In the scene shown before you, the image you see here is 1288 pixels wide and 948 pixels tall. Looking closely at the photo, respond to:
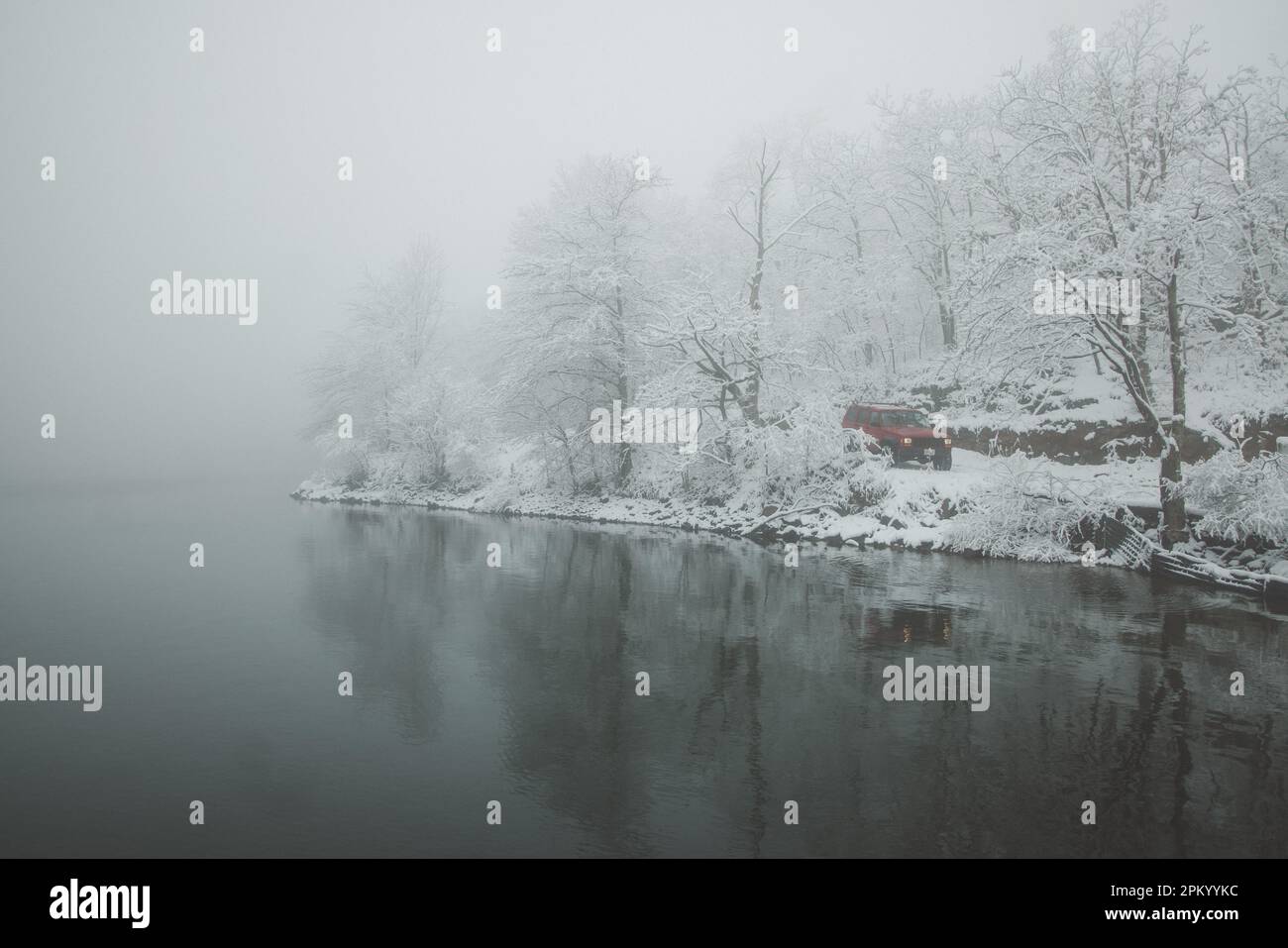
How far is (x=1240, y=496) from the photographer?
17.5 meters

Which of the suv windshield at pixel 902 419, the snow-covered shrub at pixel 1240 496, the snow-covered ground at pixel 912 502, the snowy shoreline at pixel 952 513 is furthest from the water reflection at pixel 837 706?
the suv windshield at pixel 902 419

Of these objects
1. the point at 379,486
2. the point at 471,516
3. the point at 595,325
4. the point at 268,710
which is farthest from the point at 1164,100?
the point at 379,486

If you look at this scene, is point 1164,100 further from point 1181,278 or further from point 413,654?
point 413,654

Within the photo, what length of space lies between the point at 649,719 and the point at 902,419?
20049mm

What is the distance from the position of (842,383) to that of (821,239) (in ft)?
→ 31.4

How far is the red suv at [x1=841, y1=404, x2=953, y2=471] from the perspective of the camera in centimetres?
2630

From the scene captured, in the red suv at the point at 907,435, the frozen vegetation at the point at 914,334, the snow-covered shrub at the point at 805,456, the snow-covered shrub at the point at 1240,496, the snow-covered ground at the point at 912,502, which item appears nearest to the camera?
the snow-covered shrub at the point at 1240,496

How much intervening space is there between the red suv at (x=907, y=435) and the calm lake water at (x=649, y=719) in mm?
7450

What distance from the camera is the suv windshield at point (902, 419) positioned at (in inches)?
1056
